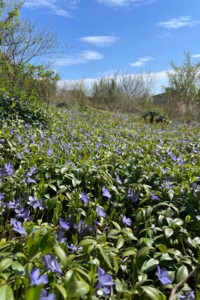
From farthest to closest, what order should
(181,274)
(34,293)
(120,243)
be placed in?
(120,243), (181,274), (34,293)

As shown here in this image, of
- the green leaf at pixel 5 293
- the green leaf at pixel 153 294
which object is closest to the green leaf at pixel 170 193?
the green leaf at pixel 153 294

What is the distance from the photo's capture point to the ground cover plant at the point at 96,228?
1.17 m

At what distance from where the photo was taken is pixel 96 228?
1.90 meters

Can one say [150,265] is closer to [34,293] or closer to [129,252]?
[129,252]

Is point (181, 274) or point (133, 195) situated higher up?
point (133, 195)

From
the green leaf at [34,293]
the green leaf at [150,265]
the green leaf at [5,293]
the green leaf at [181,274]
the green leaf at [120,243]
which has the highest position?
the green leaf at [34,293]

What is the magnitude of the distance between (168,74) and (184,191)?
21215mm

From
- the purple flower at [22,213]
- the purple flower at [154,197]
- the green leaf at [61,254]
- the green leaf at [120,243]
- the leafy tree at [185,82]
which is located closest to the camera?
the green leaf at [61,254]

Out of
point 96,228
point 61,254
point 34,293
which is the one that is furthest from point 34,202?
point 34,293

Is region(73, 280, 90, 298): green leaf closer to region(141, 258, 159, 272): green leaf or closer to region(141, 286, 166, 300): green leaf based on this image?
region(141, 286, 166, 300): green leaf

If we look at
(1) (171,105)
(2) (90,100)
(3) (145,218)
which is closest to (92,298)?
(3) (145,218)

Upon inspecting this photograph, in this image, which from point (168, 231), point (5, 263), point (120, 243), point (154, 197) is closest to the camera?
point (5, 263)

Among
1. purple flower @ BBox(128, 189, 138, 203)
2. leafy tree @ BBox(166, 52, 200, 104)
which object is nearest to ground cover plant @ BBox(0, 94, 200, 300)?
purple flower @ BBox(128, 189, 138, 203)

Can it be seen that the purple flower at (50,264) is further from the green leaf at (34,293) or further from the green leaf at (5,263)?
the green leaf at (34,293)
